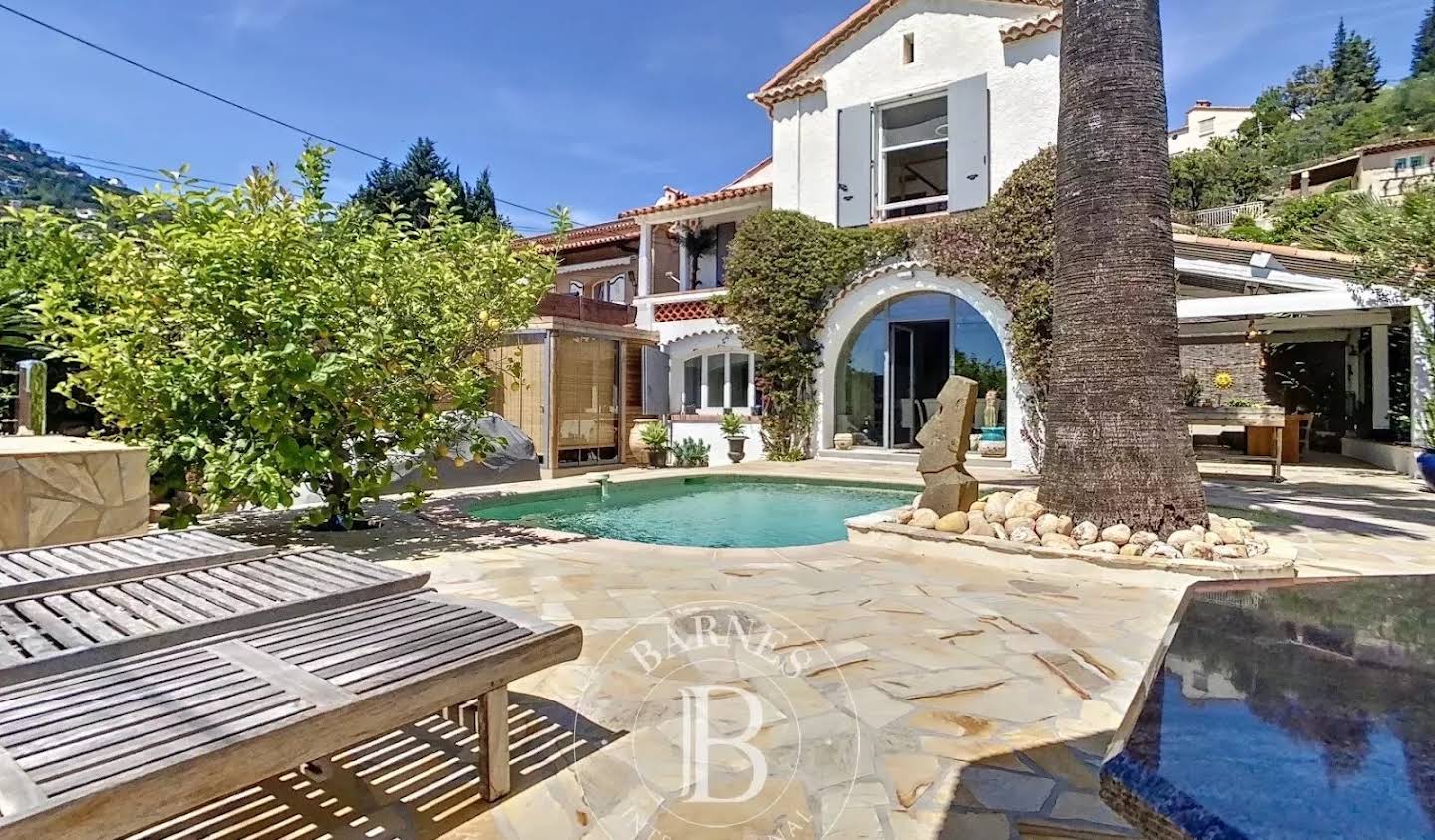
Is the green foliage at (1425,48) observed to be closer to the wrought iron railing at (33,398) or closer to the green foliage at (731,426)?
the green foliage at (731,426)

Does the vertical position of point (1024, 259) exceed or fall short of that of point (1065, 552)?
it exceeds it

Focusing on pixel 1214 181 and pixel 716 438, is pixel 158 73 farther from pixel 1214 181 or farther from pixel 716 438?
pixel 1214 181

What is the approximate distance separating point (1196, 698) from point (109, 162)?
29085mm

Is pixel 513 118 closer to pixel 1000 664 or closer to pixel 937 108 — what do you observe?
pixel 937 108

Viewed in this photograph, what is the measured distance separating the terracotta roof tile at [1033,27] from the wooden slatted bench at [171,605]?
48.6 feet

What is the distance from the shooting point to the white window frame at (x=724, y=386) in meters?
16.8

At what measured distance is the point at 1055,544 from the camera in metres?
5.87

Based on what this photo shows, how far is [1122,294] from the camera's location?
5895 millimetres

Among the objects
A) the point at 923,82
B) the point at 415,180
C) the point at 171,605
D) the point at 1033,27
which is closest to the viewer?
the point at 171,605

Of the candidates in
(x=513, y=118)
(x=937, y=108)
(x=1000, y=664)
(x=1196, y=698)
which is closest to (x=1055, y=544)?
(x=1000, y=664)

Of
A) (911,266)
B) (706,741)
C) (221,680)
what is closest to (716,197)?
(911,266)

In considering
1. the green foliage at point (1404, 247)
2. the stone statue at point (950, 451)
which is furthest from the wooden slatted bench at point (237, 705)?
the green foliage at point (1404, 247)

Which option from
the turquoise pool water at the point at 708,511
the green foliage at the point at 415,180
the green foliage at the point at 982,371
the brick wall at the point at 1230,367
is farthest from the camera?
the green foliage at the point at 415,180

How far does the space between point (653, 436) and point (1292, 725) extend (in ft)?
47.4
